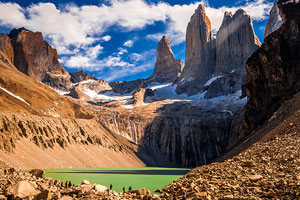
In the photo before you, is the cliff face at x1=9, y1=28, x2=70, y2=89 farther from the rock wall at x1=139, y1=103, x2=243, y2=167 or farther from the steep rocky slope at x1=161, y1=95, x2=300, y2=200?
the steep rocky slope at x1=161, y1=95, x2=300, y2=200

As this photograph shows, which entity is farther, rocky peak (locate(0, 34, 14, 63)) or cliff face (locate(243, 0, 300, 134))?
rocky peak (locate(0, 34, 14, 63))

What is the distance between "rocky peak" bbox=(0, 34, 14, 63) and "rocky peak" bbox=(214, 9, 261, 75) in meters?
124

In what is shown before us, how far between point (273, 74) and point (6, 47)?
145m

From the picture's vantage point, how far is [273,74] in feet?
160

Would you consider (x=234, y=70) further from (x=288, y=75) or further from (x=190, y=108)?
(x=288, y=75)

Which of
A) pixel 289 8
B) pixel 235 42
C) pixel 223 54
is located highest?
pixel 235 42

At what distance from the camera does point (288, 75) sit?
46.4 m

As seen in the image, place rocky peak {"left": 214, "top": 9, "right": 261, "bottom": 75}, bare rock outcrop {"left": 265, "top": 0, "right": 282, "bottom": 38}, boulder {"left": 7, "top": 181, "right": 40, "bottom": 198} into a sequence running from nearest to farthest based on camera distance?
boulder {"left": 7, "top": 181, "right": 40, "bottom": 198}, bare rock outcrop {"left": 265, "top": 0, "right": 282, "bottom": 38}, rocky peak {"left": 214, "top": 9, "right": 261, "bottom": 75}

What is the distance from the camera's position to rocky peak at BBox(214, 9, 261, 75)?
16962 centimetres

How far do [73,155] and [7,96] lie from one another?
2286 centimetres

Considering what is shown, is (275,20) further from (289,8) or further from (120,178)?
(120,178)

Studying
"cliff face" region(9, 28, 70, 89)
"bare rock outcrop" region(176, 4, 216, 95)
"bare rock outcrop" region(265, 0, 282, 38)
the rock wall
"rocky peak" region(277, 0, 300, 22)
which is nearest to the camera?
"rocky peak" region(277, 0, 300, 22)

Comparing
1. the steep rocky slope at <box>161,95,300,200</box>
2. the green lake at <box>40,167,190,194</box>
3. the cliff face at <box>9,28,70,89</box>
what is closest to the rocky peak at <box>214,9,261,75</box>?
the cliff face at <box>9,28,70,89</box>

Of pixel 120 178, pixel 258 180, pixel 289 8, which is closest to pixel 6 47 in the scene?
pixel 120 178
